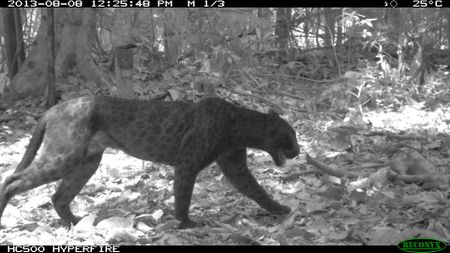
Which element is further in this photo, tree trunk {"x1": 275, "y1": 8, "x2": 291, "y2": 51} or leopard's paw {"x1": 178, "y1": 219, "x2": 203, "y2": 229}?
tree trunk {"x1": 275, "y1": 8, "x2": 291, "y2": 51}

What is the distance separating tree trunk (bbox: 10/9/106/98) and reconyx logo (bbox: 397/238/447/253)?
7.23 meters

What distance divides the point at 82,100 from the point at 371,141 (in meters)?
4.34

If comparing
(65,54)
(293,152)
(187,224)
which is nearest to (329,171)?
(293,152)

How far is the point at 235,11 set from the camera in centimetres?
1027

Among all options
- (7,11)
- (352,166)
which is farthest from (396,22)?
(7,11)

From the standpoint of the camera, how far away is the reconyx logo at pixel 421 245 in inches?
177

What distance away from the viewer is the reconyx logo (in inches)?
177

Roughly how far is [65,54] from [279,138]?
5.94 meters

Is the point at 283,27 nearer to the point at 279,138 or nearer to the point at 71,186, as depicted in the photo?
the point at 279,138

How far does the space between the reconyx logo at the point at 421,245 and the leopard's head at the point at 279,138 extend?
1.71 m

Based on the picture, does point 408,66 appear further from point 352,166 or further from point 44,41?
point 44,41

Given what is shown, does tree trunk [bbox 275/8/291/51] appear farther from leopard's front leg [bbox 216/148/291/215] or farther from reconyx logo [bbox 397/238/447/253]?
reconyx logo [bbox 397/238/447/253]

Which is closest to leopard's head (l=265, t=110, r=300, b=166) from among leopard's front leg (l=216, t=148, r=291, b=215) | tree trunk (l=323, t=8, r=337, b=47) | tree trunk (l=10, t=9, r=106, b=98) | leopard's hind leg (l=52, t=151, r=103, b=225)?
leopard's front leg (l=216, t=148, r=291, b=215)

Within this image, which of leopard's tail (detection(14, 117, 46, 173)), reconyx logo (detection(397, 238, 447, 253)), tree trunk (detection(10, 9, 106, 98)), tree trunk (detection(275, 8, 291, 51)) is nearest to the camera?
reconyx logo (detection(397, 238, 447, 253))
